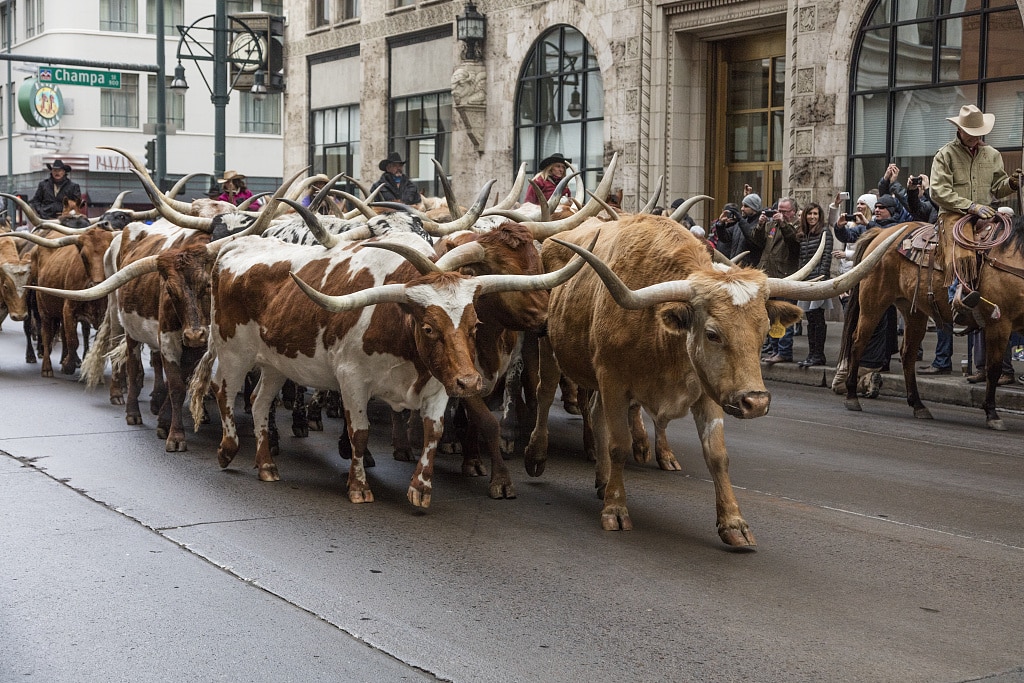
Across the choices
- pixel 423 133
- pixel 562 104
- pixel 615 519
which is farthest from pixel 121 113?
pixel 615 519

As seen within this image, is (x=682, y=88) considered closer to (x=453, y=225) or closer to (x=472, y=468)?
(x=453, y=225)

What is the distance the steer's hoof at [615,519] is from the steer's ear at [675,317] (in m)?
1.18

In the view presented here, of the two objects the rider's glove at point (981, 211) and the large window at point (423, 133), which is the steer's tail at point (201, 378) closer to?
the rider's glove at point (981, 211)

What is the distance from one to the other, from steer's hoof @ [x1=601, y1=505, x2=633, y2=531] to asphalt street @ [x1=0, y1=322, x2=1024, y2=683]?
107 millimetres

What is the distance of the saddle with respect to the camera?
1191 centimetres

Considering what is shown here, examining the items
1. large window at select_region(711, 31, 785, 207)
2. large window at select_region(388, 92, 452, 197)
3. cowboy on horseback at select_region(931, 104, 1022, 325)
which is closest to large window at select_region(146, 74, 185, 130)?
large window at select_region(388, 92, 452, 197)

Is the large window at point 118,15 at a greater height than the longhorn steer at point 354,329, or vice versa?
the large window at point 118,15

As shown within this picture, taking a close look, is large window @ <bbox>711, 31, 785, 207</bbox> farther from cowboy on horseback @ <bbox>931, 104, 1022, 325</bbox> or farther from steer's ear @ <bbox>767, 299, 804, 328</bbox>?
steer's ear @ <bbox>767, 299, 804, 328</bbox>

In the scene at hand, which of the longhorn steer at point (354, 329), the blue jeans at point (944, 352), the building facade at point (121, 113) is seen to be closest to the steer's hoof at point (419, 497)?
the longhorn steer at point (354, 329)

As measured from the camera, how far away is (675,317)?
6.31 m

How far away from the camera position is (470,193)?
28.0 metres

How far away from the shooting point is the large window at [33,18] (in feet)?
166

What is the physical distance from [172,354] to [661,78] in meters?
14.6

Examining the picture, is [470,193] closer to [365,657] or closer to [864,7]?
[864,7]
